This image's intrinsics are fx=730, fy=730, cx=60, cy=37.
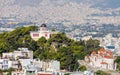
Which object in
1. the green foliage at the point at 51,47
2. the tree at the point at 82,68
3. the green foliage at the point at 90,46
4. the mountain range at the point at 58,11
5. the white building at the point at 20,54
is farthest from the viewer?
the mountain range at the point at 58,11

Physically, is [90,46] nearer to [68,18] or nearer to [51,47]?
[51,47]

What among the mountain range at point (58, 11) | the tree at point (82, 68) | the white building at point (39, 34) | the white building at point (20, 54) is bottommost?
the mountain range at point (58, 11)

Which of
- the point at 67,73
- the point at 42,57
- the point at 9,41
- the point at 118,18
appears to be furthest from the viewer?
the point at 118,18

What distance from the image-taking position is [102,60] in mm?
52312

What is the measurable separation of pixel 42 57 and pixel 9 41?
13.1 feet

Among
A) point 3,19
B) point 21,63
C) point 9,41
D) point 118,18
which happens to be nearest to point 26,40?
point 9,41

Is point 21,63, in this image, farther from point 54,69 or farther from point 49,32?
point 49,32

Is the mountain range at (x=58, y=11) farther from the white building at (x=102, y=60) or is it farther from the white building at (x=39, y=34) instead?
the white building at (x=39, y=34)

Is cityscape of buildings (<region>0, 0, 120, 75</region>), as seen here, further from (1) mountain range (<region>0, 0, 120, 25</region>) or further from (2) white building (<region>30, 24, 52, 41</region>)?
(2) white building (<region>30, 24, 52, 41</region>)

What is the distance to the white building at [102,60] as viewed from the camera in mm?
51562

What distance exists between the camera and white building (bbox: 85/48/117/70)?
51.6m

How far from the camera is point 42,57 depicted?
4738 cm

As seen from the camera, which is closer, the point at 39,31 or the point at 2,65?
the point at 2,65

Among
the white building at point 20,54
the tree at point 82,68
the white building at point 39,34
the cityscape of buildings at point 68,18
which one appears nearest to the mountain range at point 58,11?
the cityscape of buildings at point 68,18
